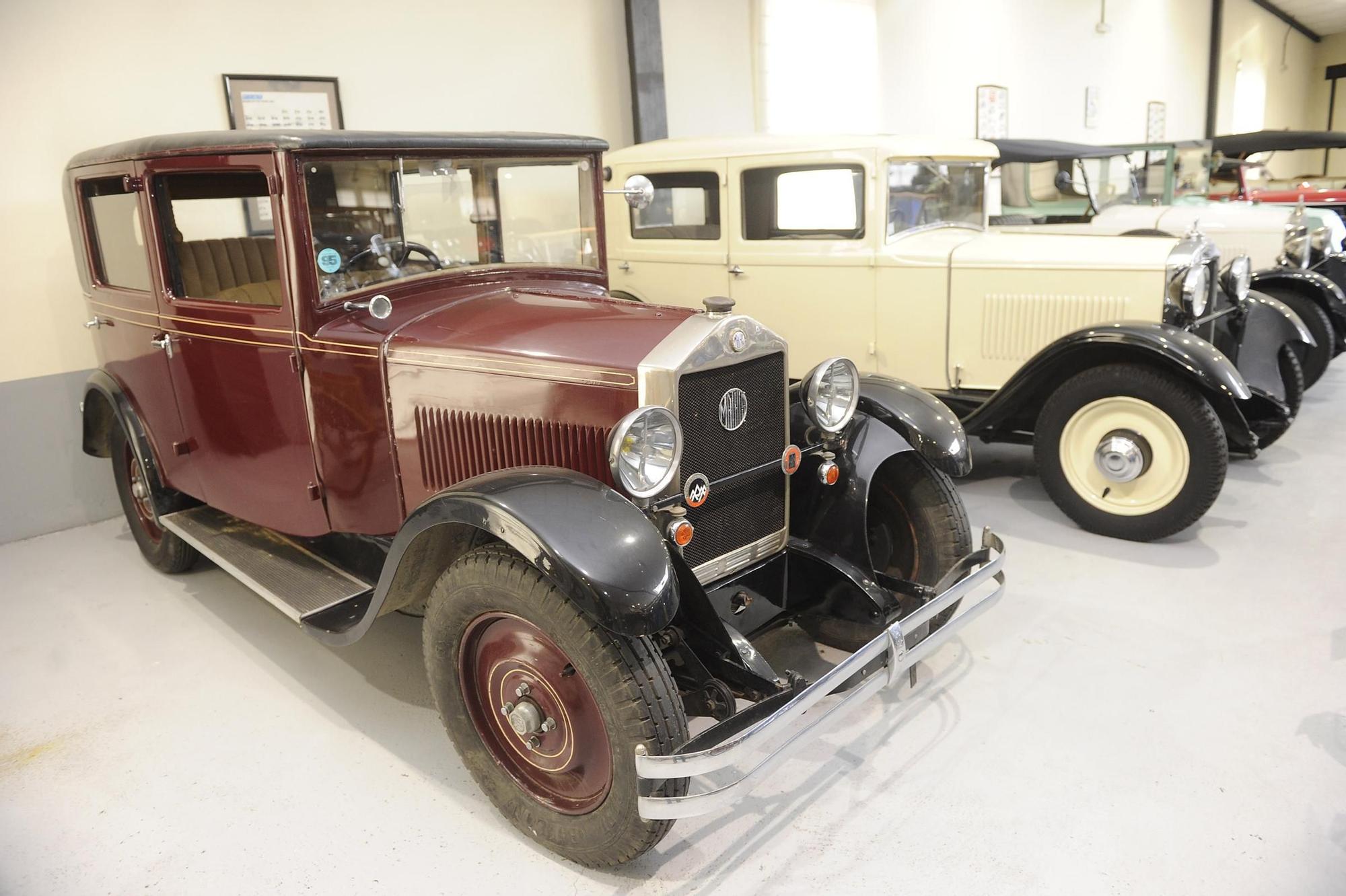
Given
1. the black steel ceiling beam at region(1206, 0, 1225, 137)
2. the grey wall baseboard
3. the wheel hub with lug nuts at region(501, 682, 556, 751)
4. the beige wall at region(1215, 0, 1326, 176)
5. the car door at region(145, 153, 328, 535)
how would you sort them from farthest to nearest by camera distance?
the beige wall at region(1215, 0, 1326, 176), the black steel ceiling beam at region(1206, 0, 1225, 137), the grey wall baseboard, the car door at region(145, 153, 328, 535), the wheel hub with lug nuts at region(501, 682, 556, 751)

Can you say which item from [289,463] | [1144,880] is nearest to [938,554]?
[1144,880]

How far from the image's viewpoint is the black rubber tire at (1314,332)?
5469 mm

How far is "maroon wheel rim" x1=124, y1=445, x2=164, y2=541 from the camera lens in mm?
3824

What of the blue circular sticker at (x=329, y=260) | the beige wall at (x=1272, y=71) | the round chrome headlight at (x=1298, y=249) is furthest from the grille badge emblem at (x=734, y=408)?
the beige wall at (x=1272, y=71)

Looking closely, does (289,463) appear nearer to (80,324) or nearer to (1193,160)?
(80,324)

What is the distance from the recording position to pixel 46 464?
4.50 m

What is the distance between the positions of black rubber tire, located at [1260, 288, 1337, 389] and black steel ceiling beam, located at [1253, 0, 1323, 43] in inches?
512

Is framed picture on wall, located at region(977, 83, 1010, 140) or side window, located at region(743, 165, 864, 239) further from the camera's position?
framed picture on wall, located at region(977, 83, 1010, 140)

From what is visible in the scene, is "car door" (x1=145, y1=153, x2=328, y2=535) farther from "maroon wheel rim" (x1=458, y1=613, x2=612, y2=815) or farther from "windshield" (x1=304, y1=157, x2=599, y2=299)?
"maroon wheel rim" (x1=458, y1=613, x2=612, y2=815)

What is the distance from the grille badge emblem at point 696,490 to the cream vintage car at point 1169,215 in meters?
4.16

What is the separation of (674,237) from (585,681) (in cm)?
351

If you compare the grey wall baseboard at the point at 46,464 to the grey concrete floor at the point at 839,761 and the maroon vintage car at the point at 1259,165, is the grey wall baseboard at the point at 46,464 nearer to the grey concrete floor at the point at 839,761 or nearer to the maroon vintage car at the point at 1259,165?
the grey concrete floor at the point at 839,761

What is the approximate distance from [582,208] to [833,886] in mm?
2231

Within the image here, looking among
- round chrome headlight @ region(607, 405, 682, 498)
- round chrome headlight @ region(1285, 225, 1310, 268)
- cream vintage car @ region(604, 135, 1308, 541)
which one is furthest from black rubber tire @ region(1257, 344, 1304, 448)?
round chrome headlight @ region(607, 405, 682, 498)
